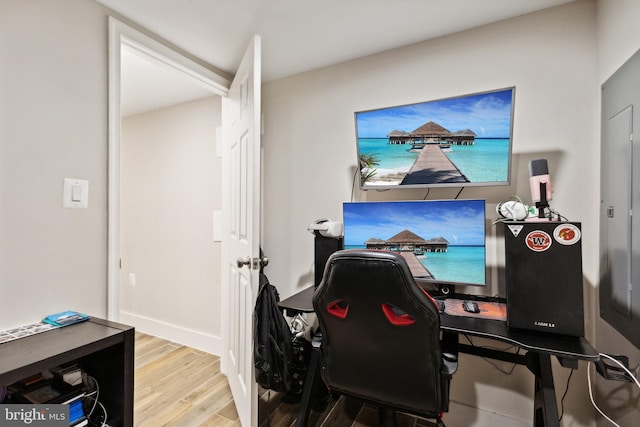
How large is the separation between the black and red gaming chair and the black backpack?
18.4 inches

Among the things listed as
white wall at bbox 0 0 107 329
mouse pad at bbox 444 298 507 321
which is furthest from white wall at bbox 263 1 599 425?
white wall at bbox 0 0 107 329

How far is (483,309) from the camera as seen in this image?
4.94ft

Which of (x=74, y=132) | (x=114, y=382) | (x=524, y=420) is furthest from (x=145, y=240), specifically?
(x=524, y=420)

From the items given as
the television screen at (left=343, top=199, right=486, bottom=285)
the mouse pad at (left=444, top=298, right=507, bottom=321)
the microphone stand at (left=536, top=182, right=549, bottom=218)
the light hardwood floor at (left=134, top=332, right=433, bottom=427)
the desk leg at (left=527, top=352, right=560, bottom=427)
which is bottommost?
the light hardwood floor at (left=134, top=332, right=433, bottom=427)

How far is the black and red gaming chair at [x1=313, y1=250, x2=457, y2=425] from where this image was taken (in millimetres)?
1091

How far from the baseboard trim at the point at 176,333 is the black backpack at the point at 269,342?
1.09 m

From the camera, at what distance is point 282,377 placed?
5.66ft

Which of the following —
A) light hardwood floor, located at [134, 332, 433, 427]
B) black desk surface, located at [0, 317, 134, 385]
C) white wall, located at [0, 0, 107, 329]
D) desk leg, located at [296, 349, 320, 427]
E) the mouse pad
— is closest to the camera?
black desk surface, located at [0, 317, 134, 385]

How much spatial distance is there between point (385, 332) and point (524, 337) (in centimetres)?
55

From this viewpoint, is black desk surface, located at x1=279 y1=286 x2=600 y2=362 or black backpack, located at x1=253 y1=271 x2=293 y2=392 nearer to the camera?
black desk surface, located at x1=279 y1=286 x2=600 y2=362

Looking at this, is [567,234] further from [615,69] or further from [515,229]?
[615,69]

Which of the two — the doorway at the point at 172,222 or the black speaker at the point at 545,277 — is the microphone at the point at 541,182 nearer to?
the black speaker at the point at 545,277

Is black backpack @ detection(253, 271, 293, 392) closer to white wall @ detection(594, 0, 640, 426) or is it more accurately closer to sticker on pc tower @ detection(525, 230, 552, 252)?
sticker on pc tower @ detection(525, 230, 552, 252)

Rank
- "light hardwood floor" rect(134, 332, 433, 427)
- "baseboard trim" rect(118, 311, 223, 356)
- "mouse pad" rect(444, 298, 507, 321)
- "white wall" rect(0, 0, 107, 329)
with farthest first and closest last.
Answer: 1. "baseboard trim" rect(118, 311, 223, 356)
2. "light hardwood floor" rect(134, 332, 433, 427)
3. "mouse pad" rect(444, 298, 507, 321)
4. "white wall" rect(0, 0, 107, 329)
